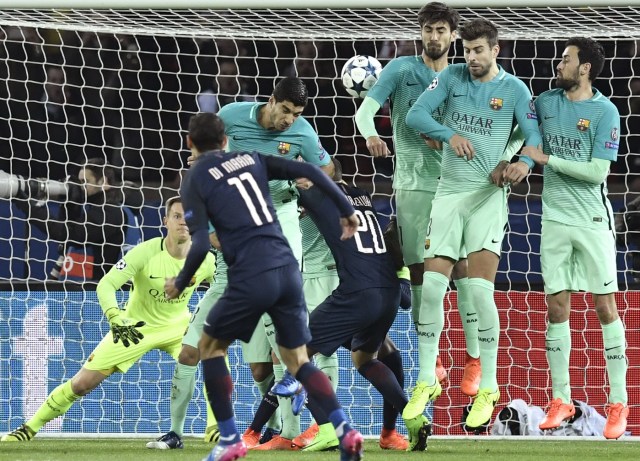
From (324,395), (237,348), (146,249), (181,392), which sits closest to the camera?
(324,395)

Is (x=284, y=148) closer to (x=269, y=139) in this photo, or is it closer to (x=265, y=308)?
(x=269, y=139)

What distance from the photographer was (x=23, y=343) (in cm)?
912

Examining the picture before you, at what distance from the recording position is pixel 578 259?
305 inches

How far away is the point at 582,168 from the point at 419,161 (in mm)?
1034

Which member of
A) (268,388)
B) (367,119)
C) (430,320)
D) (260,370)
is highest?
(367,119)

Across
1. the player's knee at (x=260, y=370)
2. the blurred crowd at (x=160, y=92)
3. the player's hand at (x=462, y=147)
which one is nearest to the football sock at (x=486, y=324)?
the player's hand at (x=462, y=147)

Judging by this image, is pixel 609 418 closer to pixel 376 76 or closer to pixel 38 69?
pixel 376 76

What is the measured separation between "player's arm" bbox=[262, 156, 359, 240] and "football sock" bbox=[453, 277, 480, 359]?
81.5 inches

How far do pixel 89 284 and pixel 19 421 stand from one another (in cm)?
112

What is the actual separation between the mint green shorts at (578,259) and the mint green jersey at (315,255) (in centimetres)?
146

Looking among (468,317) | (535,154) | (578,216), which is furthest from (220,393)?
(578,216)

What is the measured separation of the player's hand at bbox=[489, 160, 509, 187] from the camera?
7359 millimetres

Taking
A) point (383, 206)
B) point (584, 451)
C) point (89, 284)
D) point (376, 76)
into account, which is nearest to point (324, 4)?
point (376, 76)

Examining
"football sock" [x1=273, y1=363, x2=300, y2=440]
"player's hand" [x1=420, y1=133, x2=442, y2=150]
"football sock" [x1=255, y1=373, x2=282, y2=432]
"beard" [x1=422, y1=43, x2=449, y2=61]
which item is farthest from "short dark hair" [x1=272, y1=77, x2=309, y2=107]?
"football sock" [x1=255, y1=373, x2=282, y2=432]
